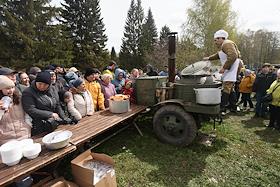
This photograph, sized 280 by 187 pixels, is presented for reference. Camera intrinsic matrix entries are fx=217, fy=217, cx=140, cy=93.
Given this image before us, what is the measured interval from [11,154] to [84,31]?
25904mm

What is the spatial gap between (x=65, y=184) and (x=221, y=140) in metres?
Result: 3.82

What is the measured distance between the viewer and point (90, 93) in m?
4.77

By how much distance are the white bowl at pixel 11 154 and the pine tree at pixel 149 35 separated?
34.2 m

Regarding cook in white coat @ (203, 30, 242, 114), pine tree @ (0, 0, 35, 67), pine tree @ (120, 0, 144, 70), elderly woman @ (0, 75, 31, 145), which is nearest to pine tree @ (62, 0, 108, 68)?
pine tree @ (0, 0, 35, 67)

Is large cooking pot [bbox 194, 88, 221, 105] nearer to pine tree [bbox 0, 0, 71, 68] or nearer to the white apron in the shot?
the white apron

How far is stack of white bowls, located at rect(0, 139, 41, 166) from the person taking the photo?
2.36 meters

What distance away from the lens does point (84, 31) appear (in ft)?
86.5

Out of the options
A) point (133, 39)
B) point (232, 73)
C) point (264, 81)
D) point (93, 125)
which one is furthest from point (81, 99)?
point (133, 39)

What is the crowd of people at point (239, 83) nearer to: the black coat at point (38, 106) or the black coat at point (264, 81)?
the black coat at point (264, 81)

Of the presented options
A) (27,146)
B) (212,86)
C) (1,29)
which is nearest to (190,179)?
(212,86)

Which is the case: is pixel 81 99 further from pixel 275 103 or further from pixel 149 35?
pixel 149 35

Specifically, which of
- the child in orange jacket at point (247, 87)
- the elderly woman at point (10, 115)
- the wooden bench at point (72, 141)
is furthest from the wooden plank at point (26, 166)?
the child in orange jacket at point (247, 87)

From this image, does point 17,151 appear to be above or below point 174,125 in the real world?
above

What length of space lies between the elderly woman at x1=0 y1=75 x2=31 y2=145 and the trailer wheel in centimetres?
269
